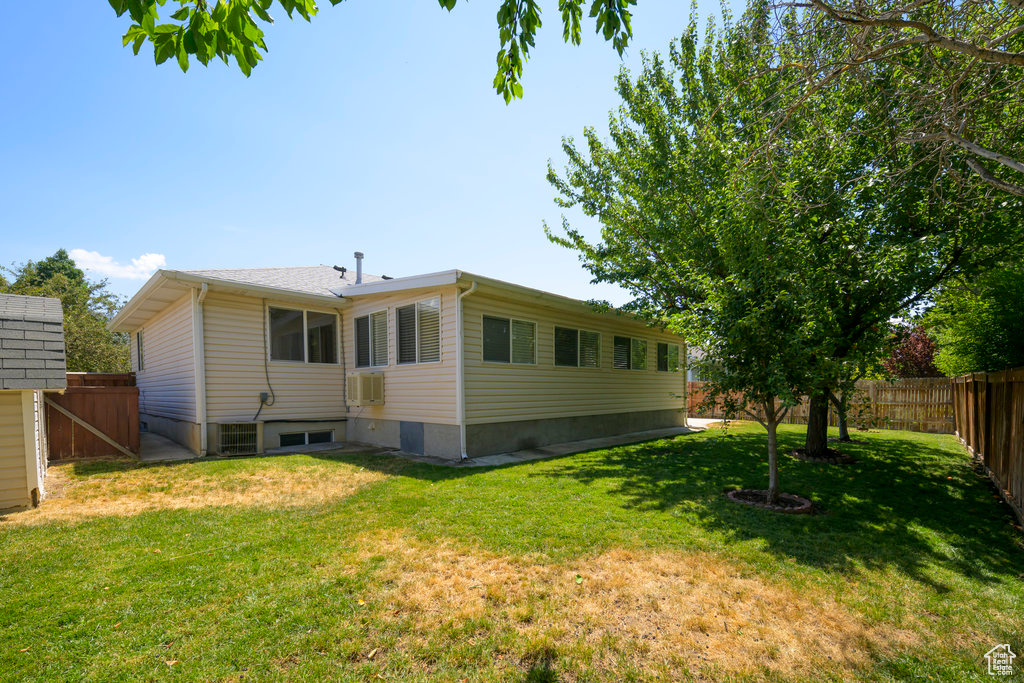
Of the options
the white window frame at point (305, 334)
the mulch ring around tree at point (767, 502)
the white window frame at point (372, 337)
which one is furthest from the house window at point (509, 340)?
the mulch ring around tree at point (767, 502)

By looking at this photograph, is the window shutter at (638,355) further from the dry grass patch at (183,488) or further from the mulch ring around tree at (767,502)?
the dry grass patch at (183,488)

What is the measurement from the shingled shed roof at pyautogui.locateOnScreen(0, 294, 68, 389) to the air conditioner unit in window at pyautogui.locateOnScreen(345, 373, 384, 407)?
473 centimetres

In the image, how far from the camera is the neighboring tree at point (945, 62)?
3463mm

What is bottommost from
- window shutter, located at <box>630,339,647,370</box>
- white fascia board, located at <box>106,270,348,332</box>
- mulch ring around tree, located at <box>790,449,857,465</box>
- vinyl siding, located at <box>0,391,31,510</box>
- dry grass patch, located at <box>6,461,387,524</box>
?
mulch ring around tree, located at <box>790,449,857,465</box>

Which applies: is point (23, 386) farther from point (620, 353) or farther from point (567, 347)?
point (620, 353)

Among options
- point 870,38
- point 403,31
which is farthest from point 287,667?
point 870,38

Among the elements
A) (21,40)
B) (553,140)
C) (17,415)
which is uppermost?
(553,140)

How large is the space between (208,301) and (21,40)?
5.60 m

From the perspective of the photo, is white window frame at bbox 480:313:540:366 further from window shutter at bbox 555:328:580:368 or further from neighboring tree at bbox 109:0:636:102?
neighboring tree at bbox 109:0:636:102

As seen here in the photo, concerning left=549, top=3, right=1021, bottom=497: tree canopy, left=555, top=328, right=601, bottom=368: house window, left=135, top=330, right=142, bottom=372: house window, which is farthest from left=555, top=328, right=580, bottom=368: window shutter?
left=135, top=330, right=142, bottom=372: house window

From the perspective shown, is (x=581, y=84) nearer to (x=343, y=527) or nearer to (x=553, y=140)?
(x=343, y=527)

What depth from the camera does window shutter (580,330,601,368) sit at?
37.7 feet

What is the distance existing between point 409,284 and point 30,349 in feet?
16.9

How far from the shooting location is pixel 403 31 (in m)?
3.96
